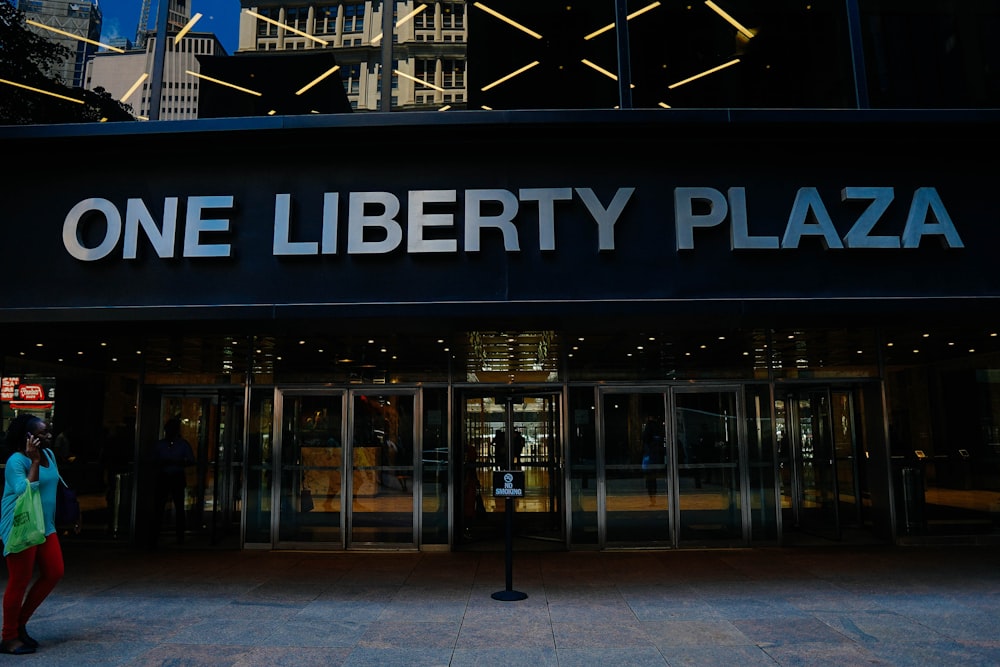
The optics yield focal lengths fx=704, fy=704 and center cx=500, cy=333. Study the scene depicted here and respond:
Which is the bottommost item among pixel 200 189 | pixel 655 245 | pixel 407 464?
pixel 407 464

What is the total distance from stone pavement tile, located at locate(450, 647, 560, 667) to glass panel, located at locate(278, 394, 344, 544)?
222 inches

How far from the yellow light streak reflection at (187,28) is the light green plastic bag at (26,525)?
591 cm

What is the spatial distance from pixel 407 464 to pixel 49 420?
5.93 meters

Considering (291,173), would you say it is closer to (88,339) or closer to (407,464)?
(88,339)

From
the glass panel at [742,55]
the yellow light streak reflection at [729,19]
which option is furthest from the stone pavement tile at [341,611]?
the yellow light streak reflection at [729,19]

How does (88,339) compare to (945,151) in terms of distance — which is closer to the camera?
(945,151)

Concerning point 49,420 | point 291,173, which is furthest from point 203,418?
point 291,173

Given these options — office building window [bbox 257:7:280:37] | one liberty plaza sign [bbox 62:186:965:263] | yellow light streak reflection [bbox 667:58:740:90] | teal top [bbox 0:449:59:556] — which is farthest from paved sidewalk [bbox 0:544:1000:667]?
office building window [bbox 257:7:280:37]

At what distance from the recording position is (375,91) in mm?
8562

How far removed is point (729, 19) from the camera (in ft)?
35.6

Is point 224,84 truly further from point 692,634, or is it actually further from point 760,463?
point 760,463

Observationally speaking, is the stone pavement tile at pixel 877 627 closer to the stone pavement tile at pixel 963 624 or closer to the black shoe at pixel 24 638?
the stone pavement tile at pixel 963 624

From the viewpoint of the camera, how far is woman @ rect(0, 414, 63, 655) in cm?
572

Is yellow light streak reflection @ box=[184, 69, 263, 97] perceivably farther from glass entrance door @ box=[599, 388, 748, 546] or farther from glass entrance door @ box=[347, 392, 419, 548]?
glass entrance door @ box=[599, 388, 748, 546]
